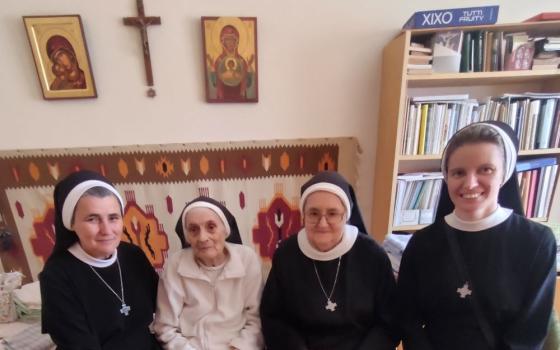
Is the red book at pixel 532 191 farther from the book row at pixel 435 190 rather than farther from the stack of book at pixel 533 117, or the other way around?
the stack of book at pixel 533 117

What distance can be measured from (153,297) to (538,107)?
261 cm

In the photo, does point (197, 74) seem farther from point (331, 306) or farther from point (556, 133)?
point (556, 133)

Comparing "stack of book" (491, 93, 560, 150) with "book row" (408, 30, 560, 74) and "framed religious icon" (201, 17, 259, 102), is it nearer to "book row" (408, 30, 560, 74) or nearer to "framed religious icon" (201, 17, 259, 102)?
"book row" (408, 30, 560, 74)

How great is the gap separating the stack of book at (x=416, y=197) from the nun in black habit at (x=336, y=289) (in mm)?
753

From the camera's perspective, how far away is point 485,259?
1.14 metres

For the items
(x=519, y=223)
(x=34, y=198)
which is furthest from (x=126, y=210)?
(x=519, y=223)

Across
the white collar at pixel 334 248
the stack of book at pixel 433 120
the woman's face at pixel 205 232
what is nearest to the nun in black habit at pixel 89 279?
the woman's face at pixel 205 232

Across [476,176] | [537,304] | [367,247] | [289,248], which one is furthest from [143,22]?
[537,304]

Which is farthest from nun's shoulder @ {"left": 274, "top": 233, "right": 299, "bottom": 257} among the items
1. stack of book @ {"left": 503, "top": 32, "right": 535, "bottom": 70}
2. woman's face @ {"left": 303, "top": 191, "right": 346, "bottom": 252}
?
stack of book @ {"left": 503, "top": 32, "right": 535, "bottom": 70}

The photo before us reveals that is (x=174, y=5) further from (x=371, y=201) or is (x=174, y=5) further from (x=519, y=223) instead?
(x=519, y=223)

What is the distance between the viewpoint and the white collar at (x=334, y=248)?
53.4 inches

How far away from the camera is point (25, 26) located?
180 cm

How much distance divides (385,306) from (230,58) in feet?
5.63

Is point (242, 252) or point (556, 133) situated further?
point (556, 133)
